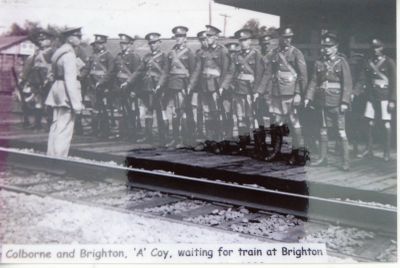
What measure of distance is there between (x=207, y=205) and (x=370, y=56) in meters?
1.46

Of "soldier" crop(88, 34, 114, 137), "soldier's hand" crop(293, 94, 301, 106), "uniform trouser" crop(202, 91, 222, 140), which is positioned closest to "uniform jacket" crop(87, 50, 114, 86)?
"soldier" crop(88, 34, 114, 137)

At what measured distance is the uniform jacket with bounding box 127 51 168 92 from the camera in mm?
3281

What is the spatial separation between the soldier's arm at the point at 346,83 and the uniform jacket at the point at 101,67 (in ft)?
5.25

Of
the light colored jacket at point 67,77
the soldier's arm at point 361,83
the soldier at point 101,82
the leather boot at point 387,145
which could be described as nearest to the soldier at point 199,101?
the soldier at point 101,82

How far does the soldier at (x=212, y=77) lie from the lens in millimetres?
3230

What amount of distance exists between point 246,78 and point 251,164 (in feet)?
1.95

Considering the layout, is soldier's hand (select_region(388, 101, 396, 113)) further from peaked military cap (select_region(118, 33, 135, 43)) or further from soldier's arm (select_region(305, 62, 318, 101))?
peaked military cap (select_region(118, 33, 135, 43))

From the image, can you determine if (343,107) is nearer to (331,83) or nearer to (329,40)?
(331,83)

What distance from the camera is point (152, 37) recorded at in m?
3.26

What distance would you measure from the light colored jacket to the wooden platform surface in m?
0.25

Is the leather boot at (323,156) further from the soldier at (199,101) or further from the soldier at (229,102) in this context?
the soldier at (199,101)

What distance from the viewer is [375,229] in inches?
111

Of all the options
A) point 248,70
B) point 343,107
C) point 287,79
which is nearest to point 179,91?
point 248,70

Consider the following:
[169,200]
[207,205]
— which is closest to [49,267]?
[169,200]
